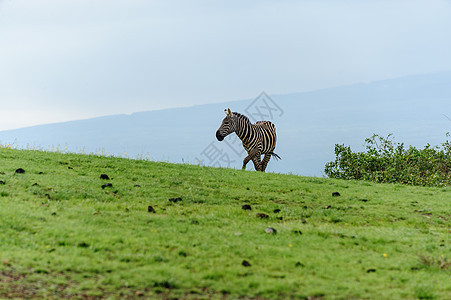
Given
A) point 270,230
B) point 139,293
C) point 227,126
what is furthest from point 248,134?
point 139,293

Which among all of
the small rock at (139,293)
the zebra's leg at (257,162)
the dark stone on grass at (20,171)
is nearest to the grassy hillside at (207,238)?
the small rock at (139,293)

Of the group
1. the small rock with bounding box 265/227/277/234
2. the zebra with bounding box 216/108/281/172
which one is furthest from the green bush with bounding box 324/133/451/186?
the small rock with bounding box 265/227/277/234

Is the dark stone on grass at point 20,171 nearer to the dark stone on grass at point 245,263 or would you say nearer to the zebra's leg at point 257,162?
the dark stone on grass at point 245,263

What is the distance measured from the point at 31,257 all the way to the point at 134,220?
276 centimetres

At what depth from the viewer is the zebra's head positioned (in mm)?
22422

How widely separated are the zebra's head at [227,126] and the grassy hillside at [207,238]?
19.5ft

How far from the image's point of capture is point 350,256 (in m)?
9.45

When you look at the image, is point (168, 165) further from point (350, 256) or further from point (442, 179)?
point (442, 179)

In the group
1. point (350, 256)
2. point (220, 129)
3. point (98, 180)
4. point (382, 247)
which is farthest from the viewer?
point (220, 129)

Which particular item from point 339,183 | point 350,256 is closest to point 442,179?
point 339,183

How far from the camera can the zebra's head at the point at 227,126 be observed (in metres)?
22.4

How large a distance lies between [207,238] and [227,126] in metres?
13.0

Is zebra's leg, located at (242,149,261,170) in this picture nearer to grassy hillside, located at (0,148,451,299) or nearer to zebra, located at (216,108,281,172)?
zebra, located at (216,108,281,172)

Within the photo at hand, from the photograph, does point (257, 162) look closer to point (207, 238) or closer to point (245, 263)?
point (207, 238)
